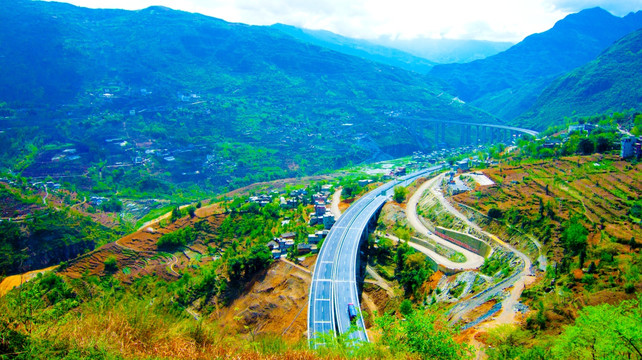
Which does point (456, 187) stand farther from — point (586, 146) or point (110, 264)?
point (110, 264)

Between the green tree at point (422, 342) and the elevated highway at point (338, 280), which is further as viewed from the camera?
the elevated highway at point (338, 280)

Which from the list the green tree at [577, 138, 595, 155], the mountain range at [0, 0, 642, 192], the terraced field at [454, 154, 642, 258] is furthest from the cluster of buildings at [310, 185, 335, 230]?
the green tree at [577, 138, 595, 155]

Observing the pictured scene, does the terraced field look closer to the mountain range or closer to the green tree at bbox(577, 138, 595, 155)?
the green tree at bbox(577, 138, 595, 155)

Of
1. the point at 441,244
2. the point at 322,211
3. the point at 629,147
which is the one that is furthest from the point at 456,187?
the point at 629,147

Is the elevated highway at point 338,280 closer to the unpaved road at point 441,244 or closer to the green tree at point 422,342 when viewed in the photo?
the green tree at point 422,342

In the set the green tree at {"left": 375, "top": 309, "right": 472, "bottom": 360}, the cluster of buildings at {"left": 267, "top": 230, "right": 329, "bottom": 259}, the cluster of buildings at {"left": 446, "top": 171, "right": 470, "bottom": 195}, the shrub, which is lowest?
the shrub

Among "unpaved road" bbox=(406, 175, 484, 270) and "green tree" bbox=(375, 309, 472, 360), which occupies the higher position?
"green tree" bbox=(375, 309, 472, 360)

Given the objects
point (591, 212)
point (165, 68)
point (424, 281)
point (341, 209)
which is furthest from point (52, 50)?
point (591, 212)

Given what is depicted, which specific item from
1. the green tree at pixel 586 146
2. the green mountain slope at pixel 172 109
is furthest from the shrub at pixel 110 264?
the green tree at pixel 586 146
